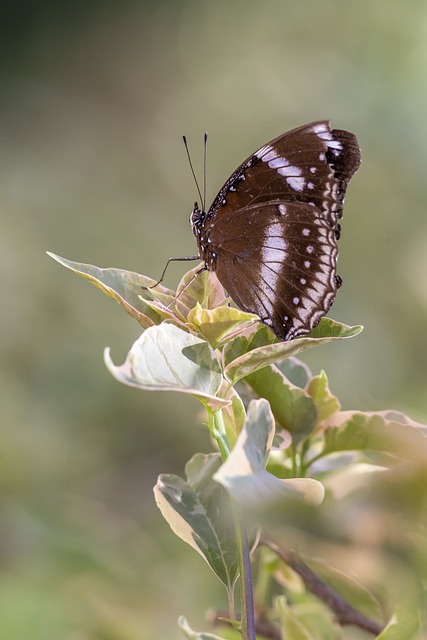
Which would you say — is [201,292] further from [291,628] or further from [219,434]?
[291,628]

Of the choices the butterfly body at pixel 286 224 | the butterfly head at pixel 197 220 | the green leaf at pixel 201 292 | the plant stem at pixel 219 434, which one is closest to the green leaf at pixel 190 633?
the plant stem at pixel 219 434

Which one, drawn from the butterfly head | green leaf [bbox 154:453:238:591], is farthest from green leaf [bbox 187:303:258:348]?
the butterfly head

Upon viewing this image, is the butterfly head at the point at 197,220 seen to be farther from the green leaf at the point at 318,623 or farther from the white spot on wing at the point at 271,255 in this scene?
the green leaf at the point at 318,623

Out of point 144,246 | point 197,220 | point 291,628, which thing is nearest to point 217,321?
point 291,628

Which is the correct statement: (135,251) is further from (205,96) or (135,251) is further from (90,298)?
(205,96)

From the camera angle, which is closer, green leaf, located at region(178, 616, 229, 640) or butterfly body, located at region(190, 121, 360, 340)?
green leaf, located at region(178, 616, 229, 640)

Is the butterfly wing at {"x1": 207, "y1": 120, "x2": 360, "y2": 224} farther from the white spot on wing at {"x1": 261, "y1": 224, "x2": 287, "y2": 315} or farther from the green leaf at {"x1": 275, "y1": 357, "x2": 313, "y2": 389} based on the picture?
the green leaf at {"x1": 275, "y1": 357, "x2": 313, "y2": 389}
